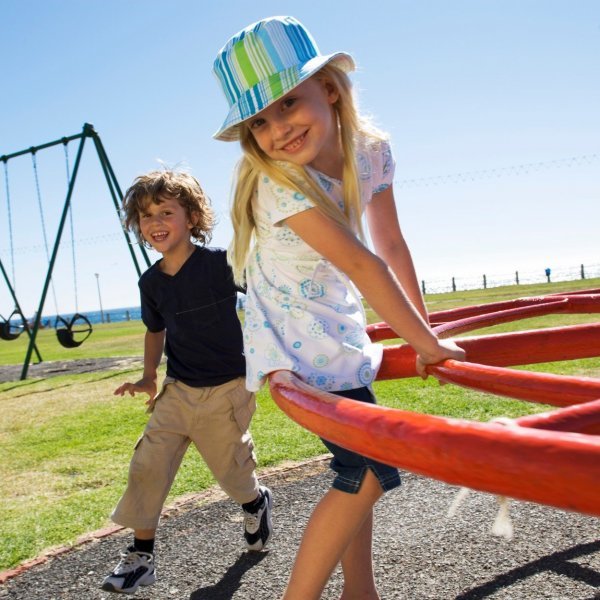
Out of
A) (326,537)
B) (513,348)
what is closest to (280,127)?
(513,348)

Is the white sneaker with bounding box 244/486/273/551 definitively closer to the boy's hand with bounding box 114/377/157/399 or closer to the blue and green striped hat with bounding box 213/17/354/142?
the boy's hand with bounding box 114/377/157/399

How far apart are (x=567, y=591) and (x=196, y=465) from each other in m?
2.61

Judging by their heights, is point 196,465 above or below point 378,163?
below

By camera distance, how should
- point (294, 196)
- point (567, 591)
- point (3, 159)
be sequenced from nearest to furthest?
1. point (294, 196)
2. point (567, 591)
3. point (3, 159)

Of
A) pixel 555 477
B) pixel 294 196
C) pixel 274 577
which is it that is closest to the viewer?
pixel 555 477

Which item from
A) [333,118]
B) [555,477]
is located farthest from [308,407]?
[333,118]

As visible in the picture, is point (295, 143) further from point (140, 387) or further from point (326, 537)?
point (140, 387)

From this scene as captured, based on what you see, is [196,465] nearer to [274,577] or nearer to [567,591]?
[274,577]

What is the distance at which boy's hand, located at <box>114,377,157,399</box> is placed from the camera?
9.95 feet

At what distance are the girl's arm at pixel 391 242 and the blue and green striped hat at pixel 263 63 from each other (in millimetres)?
427

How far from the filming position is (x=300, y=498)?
378 cm

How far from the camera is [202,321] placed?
3031mm

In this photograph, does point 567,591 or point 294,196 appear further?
point 567,591

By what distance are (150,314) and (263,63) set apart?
1.55 meters
